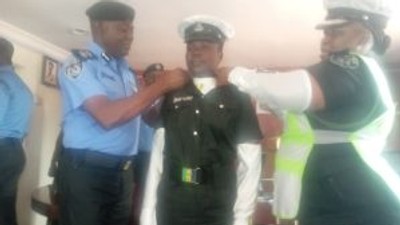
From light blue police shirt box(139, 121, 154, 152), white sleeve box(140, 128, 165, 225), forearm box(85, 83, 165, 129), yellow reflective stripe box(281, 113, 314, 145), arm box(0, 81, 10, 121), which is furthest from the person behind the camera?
arm box(0, 81, 10, 121)

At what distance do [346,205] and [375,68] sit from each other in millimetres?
374

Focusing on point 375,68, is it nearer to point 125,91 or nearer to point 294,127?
point 294,127

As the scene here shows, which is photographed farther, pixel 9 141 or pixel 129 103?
pixel 9 141

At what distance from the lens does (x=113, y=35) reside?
6.34ft

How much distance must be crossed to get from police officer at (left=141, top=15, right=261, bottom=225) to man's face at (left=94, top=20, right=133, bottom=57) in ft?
0.89

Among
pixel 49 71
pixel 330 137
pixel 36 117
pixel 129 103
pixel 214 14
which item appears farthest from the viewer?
pixel 49 71

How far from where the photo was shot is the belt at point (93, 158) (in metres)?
1.77

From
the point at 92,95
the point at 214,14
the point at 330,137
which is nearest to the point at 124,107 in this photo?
the point at 92,95

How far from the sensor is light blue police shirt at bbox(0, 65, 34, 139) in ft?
9.91

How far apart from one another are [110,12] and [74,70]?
283 millimetres

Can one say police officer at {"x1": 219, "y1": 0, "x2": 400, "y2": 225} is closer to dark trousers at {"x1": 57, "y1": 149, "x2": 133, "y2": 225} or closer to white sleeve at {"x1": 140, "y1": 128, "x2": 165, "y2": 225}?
white sleeve at {"x1": 140, "y1": 128, "x2": 165, "y2": 225}

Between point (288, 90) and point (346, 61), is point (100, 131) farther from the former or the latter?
point (346, 61)

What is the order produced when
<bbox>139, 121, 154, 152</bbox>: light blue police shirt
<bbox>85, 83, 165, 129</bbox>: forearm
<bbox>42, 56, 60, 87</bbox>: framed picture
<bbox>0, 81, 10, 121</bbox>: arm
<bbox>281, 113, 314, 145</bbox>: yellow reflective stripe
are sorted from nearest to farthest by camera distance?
<bbox>281, 113, 314, 145</bbox>: yellow reflective stripe
<bbox>85, 83, 165, 129</bbox>: forearm
<bbox>139, 121, 154, 152</bbox>: light blue police shirt
<bbox>0, 81, 10, 121</bbox>: arm
<bbox>42, 56, 60, 87</bbox>: framed picture

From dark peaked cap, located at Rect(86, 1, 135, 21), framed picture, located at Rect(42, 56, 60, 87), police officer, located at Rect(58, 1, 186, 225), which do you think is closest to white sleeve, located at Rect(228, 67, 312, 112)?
police officer, located at Rect(58, 1, 186, 225)
